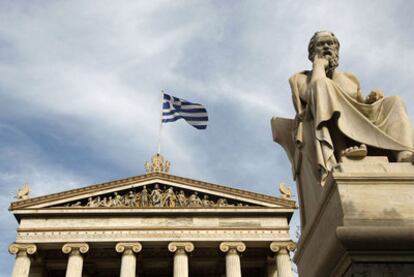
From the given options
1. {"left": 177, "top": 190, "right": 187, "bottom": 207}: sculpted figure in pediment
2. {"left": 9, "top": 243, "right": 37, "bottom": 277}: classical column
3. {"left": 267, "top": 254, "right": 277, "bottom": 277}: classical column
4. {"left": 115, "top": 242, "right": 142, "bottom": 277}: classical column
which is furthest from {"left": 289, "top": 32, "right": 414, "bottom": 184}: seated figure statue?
{"left": 267, "top": 254, "right": 277, "bottom": 277}: classical column

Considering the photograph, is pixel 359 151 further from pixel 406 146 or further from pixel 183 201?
pixel 183 201

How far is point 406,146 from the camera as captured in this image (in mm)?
3080

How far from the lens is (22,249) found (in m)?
28.6

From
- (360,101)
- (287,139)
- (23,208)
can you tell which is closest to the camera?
(360,101)

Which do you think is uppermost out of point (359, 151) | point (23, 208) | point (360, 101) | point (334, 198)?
point (23, 208)

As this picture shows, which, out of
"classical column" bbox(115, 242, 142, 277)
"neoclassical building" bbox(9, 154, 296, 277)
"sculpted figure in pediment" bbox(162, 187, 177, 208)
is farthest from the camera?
"sculpted figure in pediment" bbox(162, 187, 177, 208)

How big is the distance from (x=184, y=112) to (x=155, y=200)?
239 inches

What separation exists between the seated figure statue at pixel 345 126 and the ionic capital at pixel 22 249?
92.5ft

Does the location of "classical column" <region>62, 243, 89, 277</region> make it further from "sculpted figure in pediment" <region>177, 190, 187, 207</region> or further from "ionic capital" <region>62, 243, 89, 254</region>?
"sculpted figure in pediment" <region>177, 190, 187, 207</region>

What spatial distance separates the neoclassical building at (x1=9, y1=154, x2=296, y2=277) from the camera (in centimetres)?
2861

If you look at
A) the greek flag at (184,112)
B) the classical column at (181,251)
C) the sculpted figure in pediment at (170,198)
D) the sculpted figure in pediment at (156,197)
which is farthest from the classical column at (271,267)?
the greek flag at (184,112)

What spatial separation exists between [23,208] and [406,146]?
30305 mm

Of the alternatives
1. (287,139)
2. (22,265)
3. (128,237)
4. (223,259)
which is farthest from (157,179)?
(287,139)

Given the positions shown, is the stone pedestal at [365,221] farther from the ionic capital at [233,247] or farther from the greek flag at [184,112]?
the greek flag at [184,112]
